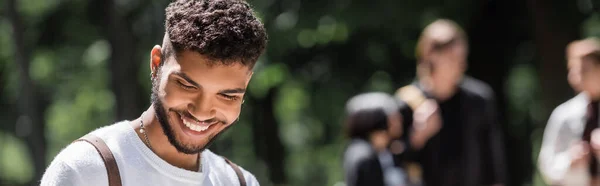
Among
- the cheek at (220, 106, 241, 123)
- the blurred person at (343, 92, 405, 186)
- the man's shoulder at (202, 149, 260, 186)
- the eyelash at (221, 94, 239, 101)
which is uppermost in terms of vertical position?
the eyelash at (221, 94, 239, 101)

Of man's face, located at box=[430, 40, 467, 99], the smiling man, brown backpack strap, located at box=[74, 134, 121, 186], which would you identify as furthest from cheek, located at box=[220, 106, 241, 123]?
man's face, located at box=[430, 40, 467, 99]

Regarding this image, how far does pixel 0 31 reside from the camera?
16.8 metres

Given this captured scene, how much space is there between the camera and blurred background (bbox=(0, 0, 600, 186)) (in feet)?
41.4

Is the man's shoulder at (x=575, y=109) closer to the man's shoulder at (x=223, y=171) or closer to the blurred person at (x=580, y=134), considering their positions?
the blurred person at (x=580, y=134)

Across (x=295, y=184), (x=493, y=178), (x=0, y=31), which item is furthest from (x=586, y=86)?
(x=295, y=184)

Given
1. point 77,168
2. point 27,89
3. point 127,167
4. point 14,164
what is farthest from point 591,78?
point 14,164

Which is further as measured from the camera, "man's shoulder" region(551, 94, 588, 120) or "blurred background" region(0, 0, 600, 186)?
"blurred background" region(0, 0, 600, 186)

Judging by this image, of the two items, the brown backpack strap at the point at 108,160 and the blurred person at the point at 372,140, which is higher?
the brown backpack strap at the point at 108,160

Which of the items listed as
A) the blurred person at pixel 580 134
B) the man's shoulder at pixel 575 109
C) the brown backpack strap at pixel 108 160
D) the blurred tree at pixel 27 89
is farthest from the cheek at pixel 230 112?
the blurred tree at pixel 27 89

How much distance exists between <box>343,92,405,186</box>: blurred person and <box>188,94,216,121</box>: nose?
3.66 meters

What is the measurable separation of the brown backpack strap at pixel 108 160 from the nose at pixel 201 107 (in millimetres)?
228

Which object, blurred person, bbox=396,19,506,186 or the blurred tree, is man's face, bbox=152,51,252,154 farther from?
the blurred tree

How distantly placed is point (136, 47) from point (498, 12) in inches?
193

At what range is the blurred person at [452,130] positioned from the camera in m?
6.32
